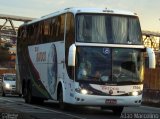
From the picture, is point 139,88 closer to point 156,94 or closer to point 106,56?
point 106,56

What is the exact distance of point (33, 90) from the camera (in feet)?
85.8

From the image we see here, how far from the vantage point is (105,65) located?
1925 centimetres

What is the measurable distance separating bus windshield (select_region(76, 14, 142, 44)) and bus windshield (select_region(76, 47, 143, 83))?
1.23ft

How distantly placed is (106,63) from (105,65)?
82mm

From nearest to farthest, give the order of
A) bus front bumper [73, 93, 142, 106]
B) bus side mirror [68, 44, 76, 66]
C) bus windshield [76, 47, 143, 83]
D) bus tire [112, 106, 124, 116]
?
bus side mirror [68, 44, 76, 66]
bus front bumper [73, 93, 142, 106]
bus windshield [76, 47, 143, 83]
bus tire [112, 106, 124, 116]

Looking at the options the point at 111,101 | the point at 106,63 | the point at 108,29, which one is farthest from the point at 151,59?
the point at 111,101

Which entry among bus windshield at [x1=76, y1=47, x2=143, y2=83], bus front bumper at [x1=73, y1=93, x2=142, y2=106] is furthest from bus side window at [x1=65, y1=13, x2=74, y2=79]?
bus front bumper at [x1=73, y1=93, x2=142, y2=106]

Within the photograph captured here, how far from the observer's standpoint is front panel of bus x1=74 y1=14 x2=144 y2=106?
19.1 metres

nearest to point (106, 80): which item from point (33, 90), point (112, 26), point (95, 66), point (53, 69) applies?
point (95, 66)

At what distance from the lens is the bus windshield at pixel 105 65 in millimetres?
19188

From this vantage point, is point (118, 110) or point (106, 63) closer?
point (106, 63)

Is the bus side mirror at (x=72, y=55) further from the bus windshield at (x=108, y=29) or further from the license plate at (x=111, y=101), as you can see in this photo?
the license plate at (x=111, y=101)

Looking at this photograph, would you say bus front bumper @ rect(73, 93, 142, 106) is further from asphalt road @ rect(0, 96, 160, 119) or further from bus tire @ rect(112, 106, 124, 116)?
bus tire @ rect(112, 106, 124, 116)

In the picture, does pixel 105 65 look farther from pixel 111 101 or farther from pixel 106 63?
pixel 111 101
